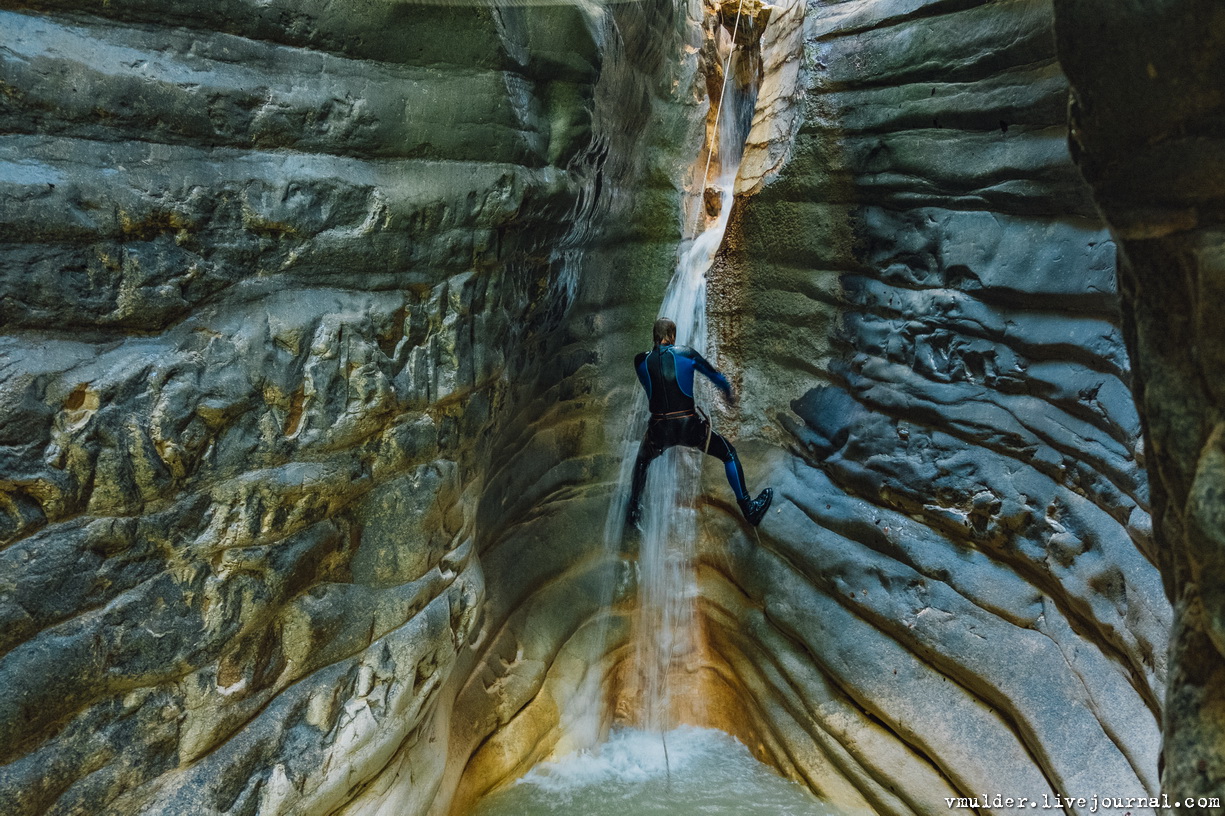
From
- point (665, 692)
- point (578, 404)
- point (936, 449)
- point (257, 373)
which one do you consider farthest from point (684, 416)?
point (257, 373)

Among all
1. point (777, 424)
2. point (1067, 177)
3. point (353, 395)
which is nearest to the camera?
point (353, 395)

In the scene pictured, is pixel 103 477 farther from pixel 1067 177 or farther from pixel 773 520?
pixel 1067 177

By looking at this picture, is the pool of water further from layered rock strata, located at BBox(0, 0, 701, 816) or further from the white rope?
the white rope

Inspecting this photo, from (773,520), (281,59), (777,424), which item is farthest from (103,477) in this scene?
(777,424)

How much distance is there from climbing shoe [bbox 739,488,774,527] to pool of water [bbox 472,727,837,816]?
1.45 metres

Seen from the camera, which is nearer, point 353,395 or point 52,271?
point 52,271

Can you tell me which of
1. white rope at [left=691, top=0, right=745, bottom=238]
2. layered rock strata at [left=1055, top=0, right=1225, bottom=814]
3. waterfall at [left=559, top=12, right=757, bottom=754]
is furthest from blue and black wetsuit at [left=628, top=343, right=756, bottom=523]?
layered rock strata at [left=1055, top=0, right=1225, bottom=814]

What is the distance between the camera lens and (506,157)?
11.4 ft

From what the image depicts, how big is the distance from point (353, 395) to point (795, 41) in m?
4.03

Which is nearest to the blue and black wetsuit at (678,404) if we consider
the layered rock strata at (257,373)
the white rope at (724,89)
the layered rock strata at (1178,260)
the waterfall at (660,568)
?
the waterfall at (660,568)

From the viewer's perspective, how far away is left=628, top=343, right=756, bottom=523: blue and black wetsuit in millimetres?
4664

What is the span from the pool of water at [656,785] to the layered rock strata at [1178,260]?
9.65 ft

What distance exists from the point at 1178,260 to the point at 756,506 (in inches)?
128

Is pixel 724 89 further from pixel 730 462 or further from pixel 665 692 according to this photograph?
pixel 665 692
